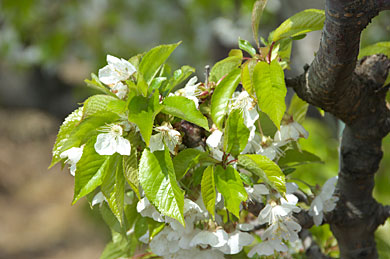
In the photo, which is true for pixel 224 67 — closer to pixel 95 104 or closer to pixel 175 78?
pixel 175 78

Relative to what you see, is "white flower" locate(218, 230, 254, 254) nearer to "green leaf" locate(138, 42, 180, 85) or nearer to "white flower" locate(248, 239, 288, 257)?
"white flower" locate(248, 239, 288, 257)

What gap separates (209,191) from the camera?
625 millimetres

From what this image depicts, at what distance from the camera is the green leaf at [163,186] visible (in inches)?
23.4

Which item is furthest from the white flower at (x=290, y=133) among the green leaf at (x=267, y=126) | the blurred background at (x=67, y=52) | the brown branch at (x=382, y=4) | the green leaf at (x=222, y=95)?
the blurred background at (x=67, y=52)

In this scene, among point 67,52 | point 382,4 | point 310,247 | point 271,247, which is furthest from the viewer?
point 67,52

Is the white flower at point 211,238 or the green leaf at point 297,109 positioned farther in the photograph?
the green leaf at point 297,109

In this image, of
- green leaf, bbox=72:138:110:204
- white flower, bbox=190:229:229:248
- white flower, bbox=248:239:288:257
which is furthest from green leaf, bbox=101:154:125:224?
white flower, bbox=248:239:288:257

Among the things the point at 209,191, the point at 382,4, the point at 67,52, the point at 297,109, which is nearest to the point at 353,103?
the point at 297,109

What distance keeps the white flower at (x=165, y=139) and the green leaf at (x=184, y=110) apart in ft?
0.07

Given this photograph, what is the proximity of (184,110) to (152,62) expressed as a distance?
0.39ft

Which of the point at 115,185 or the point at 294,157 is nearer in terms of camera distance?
the point at 115,185

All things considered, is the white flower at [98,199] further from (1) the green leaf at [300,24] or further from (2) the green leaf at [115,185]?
(1) the green leaf at [300,24]

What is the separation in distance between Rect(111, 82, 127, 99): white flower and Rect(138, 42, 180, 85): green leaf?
0.04 m

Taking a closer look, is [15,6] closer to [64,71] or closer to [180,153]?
[180,153]
